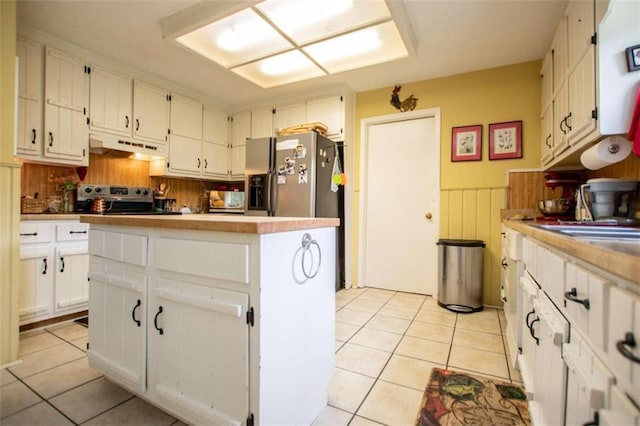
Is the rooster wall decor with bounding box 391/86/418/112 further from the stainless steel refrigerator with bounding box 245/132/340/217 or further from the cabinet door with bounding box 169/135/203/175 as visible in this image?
the cabinet door with bounding box 169/135/203/175

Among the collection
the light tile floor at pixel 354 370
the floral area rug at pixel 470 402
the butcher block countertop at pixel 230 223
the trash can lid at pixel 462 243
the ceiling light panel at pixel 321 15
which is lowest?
the light tile floor at pixel 354 370

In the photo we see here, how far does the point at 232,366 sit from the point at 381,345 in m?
1.38

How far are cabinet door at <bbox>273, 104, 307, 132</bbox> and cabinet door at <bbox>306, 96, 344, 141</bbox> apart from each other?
17cm

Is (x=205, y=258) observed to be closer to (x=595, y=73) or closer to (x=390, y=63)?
(x=595, y=73)

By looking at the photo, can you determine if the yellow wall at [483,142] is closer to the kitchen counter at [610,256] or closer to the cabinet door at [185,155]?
the kitchen counter at [610,256]

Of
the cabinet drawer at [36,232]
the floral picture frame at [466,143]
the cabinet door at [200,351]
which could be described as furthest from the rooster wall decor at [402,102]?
the cabinet drawer at [36,232]

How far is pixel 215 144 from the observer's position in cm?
422

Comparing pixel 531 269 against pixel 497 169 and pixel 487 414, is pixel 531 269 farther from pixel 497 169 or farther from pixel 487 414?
pixel 497 169

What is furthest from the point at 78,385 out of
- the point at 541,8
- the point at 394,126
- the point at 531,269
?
the point at 541,8

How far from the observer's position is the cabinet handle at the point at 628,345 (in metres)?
0.47

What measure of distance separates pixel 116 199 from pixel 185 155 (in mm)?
979

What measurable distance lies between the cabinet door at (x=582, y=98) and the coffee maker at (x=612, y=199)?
1.02 feet

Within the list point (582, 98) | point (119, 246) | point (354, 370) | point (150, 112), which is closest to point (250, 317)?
point (119, 246)

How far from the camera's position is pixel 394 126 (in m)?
3.64
